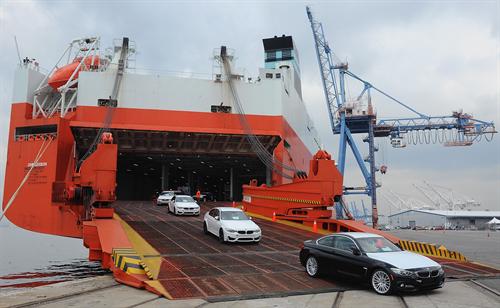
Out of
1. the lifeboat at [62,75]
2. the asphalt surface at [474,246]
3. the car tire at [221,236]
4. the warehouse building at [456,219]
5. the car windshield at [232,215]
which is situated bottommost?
the warehouse building at [456,219]

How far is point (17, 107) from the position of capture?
91.6 ft

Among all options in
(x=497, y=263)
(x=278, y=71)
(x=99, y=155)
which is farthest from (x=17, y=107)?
(x=497, y=263)

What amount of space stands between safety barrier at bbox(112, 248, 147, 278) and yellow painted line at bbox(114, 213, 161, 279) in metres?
0.14

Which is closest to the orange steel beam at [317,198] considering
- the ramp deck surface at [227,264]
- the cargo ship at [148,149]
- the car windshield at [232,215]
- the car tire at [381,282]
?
the cargo ship at [148,149]

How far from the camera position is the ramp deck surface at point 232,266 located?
9.31 metres

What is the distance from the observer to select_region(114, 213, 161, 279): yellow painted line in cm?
1074

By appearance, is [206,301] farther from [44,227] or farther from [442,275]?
[44,227]

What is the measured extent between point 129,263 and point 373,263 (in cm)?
593

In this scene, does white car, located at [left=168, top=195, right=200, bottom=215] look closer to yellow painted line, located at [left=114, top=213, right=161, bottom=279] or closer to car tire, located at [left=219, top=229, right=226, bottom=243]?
yellow painted line, located at [left=114, top=213, right=161, bottom=279]

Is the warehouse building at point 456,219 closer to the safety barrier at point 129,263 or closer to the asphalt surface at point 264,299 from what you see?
the asphalt surface at point 264,299

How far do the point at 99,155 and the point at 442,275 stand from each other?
1386 centimetres

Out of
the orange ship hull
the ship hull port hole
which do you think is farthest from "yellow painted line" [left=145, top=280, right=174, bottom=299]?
the ship hull port hole

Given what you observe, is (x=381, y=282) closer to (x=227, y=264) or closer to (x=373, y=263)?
(x=373, y=263)

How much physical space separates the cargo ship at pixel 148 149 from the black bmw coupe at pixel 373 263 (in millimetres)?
2117
